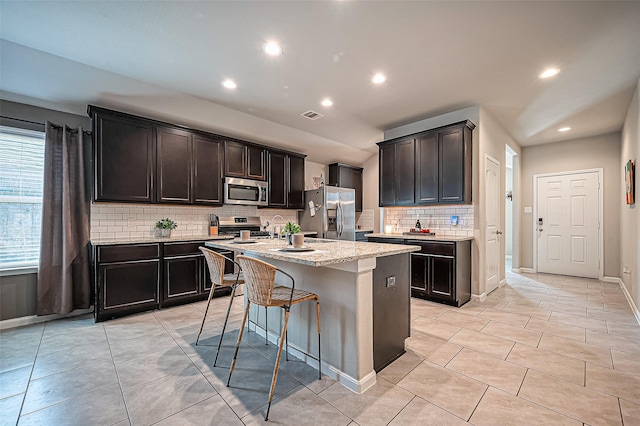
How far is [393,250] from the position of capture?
212cm

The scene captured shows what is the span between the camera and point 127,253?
3314 millimetres

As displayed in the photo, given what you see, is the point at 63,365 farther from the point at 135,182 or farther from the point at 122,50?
the point at 122,50

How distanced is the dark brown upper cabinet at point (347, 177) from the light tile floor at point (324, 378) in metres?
3.86

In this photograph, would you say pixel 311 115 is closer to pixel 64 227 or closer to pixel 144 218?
pixel 144 218

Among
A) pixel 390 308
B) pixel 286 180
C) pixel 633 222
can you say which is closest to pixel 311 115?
pixel 286 180

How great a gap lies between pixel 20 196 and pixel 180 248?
5.84ft

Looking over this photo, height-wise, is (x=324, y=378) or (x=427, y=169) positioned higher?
(x=427, y=169)

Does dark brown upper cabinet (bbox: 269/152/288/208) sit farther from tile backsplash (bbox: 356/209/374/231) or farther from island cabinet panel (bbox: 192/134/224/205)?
tile backsplash (bbox: 356/209/374/231)

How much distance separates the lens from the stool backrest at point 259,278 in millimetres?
1748

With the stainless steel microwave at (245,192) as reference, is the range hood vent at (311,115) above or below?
above

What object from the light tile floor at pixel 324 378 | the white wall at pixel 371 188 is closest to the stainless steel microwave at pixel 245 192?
the light tile floor at pixel 324 378

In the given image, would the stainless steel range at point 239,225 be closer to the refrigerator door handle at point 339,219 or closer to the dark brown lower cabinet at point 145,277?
the dark brown lower cabinet at point 145,277

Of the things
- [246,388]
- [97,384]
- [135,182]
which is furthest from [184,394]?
[135,182]

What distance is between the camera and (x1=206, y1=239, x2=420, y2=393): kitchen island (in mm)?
1887
